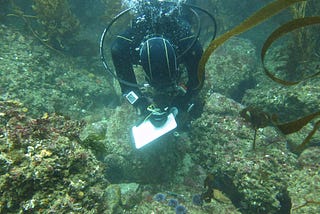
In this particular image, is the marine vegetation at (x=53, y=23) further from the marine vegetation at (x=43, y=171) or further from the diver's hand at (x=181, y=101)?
the marine vegetation at (x=43, y=171)

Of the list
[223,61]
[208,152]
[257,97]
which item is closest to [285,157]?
[208,152]

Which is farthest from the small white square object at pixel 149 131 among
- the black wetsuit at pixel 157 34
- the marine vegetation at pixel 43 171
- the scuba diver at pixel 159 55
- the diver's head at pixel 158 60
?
the marine vegetation at pixel 43 171

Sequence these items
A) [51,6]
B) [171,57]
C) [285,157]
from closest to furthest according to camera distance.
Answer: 1. [171,57]
2. [285,157]
3. [51,6]

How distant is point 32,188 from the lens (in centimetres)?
228

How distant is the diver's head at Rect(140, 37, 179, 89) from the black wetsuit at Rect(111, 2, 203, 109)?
502 mm

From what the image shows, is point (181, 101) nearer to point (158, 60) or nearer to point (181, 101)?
point (181, 101)

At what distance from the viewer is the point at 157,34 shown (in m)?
4.21

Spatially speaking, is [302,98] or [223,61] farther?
[223,61]

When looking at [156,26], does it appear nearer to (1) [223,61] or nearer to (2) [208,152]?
(2) [208,152]

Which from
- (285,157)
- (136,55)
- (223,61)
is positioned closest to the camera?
(285,157)

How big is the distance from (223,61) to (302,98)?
2464 millimetres

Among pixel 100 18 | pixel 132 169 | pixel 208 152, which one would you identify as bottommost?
pixel 132 169

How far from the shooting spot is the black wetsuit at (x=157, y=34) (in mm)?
4457

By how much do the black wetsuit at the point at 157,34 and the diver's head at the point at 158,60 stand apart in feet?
1.65
